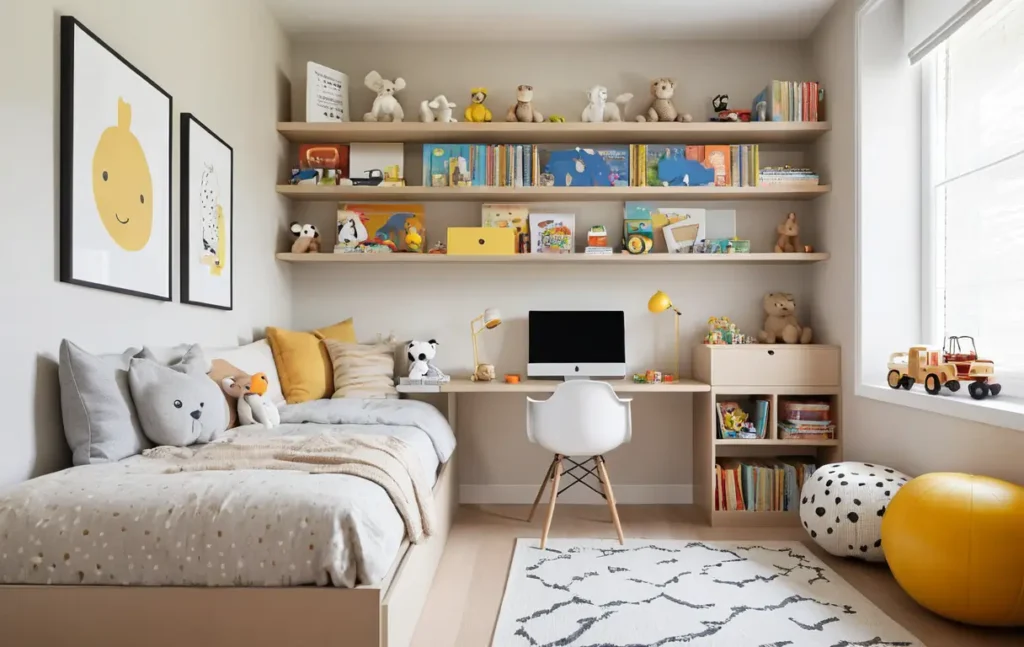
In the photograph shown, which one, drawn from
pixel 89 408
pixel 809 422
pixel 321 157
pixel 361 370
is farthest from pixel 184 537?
pixel 809 422

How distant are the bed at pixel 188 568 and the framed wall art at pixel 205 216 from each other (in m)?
1.25

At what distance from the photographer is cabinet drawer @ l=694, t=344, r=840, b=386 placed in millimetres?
3465

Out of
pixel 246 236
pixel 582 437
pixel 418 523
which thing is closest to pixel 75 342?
pixel 418 523

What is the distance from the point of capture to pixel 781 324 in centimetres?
378

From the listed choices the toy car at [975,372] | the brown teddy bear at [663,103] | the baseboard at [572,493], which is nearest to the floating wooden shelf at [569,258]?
the brown teddy bear at [663,103]

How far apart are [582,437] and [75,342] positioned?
6.41ft

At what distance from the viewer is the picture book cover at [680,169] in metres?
3.76

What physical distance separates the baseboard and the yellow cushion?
1028mm

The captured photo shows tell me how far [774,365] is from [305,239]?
2527 mm

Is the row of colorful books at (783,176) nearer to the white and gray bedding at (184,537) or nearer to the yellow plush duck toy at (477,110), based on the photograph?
the yellow plush duck toy at (477,110)

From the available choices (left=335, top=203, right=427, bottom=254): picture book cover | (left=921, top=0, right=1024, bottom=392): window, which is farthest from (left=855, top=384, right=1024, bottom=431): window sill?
(left=335, top=203, right=427, bottom=254): picture book cover

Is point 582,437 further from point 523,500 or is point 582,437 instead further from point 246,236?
point 246,236

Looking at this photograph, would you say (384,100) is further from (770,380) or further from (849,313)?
(849,313)

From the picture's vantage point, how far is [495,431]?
3.98 meters
